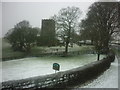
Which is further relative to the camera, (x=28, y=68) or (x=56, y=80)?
(x=28, y=68)

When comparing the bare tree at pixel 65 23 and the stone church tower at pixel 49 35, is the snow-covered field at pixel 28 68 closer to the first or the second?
the bare tree at pixel 65 23

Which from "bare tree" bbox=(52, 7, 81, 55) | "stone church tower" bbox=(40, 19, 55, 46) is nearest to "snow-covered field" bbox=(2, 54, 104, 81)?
"bare tree" bbox=(52, 7, 81, 55)

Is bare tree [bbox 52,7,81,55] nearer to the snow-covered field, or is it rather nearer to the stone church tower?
the stone church tower

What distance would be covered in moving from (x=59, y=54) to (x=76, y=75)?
22743mm

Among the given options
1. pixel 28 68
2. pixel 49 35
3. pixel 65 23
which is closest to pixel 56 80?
pixel 28 68

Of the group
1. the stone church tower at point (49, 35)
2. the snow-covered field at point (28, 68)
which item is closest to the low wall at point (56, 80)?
the snow-covered field at point (28, 68)

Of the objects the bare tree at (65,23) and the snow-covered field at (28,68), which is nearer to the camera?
the snow-covered field at (28,68)

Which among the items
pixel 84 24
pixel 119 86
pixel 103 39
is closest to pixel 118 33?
pixel 84 24

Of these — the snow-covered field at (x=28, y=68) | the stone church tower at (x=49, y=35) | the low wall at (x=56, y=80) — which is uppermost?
the stone church tower at (x=49, y=35)

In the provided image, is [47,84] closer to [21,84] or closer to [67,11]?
[21,84]

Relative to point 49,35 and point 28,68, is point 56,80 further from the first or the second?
point 49,35

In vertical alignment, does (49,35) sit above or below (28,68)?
above

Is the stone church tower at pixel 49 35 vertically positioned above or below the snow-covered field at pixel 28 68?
above

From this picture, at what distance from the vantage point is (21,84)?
31.4ft
